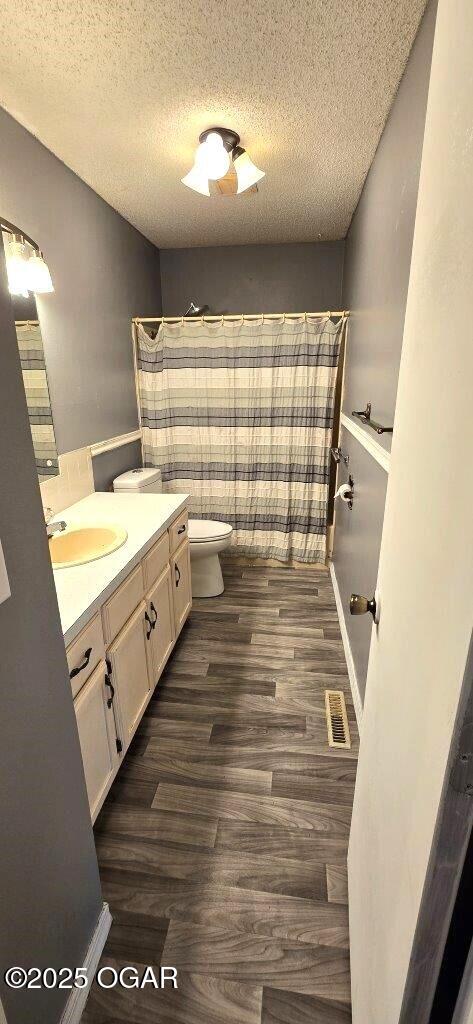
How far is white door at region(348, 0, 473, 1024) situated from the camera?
1.50ft

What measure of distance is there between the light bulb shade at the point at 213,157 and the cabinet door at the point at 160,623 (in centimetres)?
168

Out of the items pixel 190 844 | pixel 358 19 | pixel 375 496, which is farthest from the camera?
pixel 375 496

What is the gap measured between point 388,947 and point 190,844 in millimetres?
906

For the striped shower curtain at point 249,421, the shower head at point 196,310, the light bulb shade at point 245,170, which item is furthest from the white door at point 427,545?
the shower head at point 196,310

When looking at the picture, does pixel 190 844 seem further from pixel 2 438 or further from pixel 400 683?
pixel 2 438

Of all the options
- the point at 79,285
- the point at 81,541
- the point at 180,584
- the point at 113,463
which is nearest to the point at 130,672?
the point at 81,541

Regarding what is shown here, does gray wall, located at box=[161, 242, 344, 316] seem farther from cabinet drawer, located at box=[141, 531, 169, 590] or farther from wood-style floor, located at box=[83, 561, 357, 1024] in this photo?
wood-style floor, located at box=[83, 561, 357, 1024]

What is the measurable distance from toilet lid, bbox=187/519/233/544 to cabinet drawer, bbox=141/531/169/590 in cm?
57

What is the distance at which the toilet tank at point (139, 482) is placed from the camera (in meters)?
2.52

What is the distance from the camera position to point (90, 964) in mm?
1033

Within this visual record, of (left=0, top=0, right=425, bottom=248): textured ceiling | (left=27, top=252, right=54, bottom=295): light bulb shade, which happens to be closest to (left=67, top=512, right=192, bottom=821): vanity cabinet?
(left=27, top=252, right=54, bottom=295): light bulb shade

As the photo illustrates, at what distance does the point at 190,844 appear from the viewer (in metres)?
1.34

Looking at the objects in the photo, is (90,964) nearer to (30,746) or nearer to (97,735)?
(97,735)

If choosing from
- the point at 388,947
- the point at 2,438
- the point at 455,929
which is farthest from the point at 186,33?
the point at 388,947
